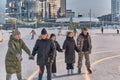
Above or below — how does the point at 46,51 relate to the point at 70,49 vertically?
above

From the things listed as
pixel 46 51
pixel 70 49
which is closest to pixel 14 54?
pixel 46 51

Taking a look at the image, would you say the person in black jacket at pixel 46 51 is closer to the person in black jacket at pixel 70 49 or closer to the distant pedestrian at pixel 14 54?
the distant pedestrian at pixel 14 54

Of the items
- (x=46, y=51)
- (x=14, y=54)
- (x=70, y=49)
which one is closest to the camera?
(x=14, y=54)

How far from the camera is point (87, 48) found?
51.6ft

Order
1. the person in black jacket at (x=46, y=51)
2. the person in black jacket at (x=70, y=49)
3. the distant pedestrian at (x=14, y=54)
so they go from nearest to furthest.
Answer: the distant pedestrian at (x=14, y=54), the person in black jacket at (x=46, y=51), the person in black jacket at (x=70, y=49)

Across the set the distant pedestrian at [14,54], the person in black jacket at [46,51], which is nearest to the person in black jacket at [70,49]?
the person in black jacket at [46,51]

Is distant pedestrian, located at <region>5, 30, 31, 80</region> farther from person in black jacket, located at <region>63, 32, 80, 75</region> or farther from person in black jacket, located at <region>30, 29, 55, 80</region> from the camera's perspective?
person in black jacket, located at <region>63, 32, 80, 75</region>

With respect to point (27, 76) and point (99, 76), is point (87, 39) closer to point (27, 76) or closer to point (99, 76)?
point (99, 76)

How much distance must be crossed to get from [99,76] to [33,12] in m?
170

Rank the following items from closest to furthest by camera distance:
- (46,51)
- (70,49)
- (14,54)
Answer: (14,54)
(46,51)
(70,49)

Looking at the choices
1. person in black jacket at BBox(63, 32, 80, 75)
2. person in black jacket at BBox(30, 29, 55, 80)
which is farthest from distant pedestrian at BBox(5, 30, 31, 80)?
person in black jacket at BBox(63, 32, 80, 75)

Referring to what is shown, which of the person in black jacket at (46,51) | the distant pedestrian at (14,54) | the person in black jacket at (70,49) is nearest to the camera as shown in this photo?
the distant pedestrian at (14,54)

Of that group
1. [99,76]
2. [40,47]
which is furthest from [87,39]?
[40,47]

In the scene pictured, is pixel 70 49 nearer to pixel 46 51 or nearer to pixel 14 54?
pixel 46 51
